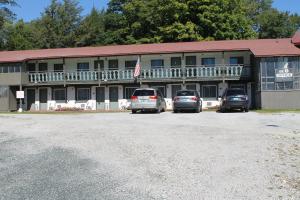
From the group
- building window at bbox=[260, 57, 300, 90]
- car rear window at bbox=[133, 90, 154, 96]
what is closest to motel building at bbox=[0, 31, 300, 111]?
building window at bbox=[260, 57, 300, 90]

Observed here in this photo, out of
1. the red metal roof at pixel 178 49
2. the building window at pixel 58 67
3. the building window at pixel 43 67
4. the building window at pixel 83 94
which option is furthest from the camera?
the building window at pixel 43 67

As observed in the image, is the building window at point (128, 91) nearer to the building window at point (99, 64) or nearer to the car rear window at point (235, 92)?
the building window at point (99, 64)

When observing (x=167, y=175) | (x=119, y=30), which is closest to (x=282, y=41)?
(x=119, y=30)

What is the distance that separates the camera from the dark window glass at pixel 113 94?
42281 mm

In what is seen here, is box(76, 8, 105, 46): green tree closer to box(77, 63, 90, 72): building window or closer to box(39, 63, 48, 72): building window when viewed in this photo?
box(39, 63, 48, 72): building window

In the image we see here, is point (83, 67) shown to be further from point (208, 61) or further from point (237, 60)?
point (237, 60)

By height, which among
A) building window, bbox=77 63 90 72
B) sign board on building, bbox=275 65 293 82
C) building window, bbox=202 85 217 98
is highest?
building window, bbox=77 63 90 72

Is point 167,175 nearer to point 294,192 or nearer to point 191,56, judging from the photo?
point 294,192

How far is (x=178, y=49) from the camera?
131 feet

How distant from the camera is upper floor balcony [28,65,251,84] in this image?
38.9m

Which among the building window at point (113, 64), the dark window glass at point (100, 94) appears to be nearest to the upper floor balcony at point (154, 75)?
the building window at point (113, 64)

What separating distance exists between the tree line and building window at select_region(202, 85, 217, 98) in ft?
38.5

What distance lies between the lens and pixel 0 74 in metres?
43.3

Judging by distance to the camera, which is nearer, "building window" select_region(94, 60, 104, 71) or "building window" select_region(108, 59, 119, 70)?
"building window" select_region(108, 59, 119, 70)
